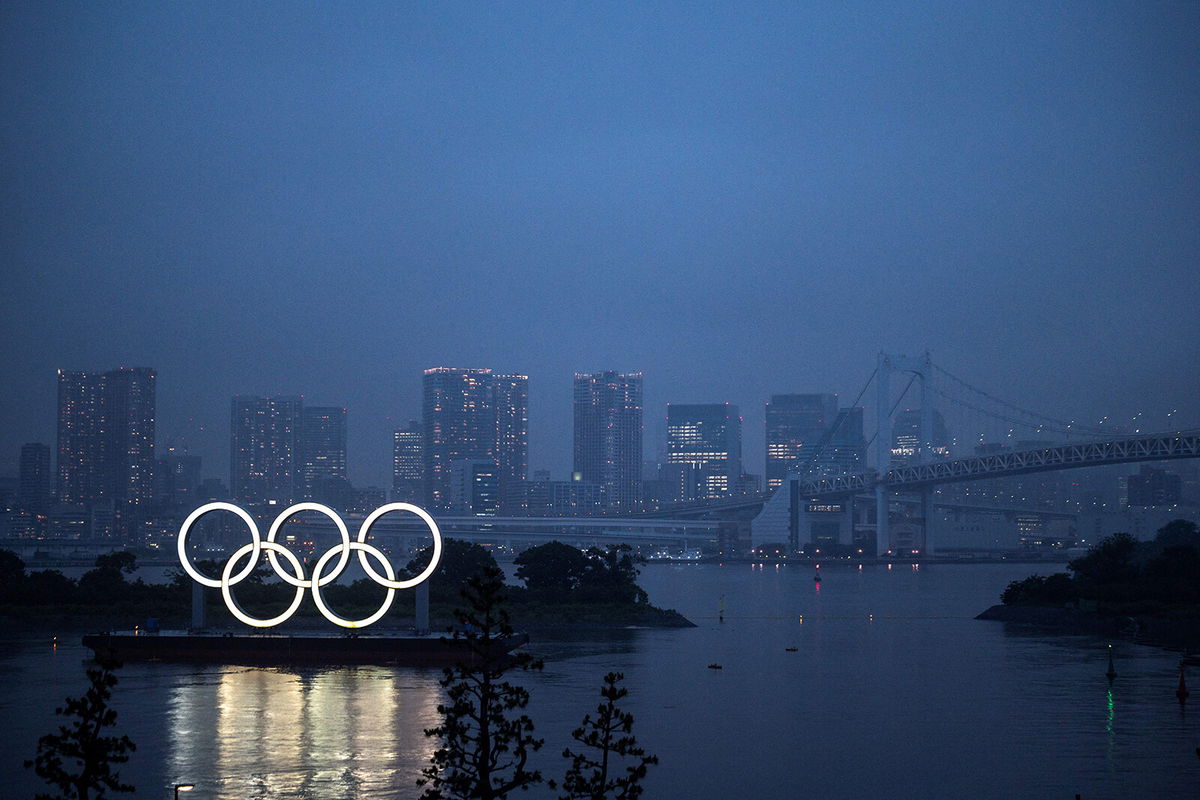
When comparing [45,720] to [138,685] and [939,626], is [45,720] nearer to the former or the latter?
[138,685]

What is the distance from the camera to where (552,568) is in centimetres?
4859

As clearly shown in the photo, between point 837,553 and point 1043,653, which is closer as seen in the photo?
point 1043,653

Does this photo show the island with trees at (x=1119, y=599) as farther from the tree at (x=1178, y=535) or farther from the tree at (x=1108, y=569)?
the tree at (x=1178, y=535)

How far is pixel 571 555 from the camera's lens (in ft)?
162

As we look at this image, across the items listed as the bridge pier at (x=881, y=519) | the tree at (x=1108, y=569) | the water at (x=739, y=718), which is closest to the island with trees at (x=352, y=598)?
the water at (x=739, y=718)

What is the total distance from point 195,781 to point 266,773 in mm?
1007

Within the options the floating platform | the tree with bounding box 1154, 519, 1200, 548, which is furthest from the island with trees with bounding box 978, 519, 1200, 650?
the floating platform

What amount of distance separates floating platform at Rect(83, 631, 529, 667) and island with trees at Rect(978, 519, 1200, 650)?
2112 cm

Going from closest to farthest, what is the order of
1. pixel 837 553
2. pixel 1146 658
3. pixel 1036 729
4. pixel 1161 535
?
pixel 1036 729
pixel 1146 658
pixel 1161 535
pixel 837 553

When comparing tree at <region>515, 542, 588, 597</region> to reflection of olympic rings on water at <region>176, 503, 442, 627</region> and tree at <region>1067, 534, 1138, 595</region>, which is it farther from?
tree at <region>1067, 534, 1138, 595</region>

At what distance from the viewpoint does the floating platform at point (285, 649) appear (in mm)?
31375

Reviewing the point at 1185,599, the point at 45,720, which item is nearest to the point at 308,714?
the point at 45,720

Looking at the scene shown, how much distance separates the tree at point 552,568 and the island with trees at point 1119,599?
1597cm

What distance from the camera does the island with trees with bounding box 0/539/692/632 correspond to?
4166 centimetres
